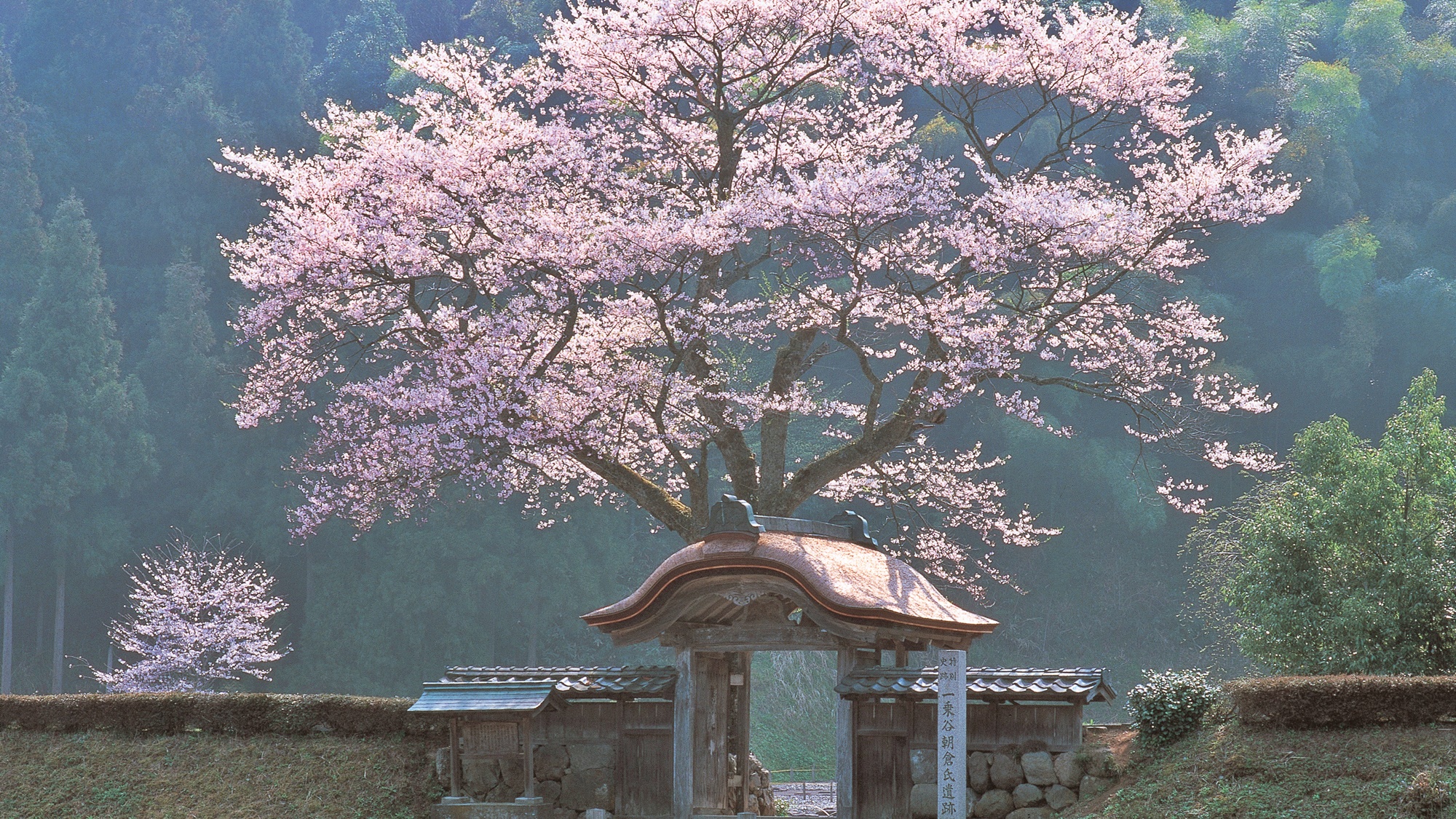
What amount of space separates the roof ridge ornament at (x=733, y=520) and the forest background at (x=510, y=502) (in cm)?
1637

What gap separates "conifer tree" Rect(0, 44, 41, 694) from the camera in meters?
29.1

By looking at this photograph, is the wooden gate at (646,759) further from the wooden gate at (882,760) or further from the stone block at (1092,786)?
the stone block at (1092,786)

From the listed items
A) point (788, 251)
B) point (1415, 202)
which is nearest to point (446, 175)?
point (788, 251)

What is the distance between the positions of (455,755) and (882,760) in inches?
137

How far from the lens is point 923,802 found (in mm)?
10031

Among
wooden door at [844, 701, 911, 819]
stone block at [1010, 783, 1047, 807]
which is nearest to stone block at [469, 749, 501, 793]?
wooden door at [844, 701, 911, 819]

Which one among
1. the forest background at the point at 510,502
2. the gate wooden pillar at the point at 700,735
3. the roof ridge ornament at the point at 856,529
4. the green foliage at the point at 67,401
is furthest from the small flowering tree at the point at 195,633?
the roof ridge ornament at the point at 856,529

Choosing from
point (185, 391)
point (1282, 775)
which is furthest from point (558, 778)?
point (185, 391)

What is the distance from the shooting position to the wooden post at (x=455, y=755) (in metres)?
10.6

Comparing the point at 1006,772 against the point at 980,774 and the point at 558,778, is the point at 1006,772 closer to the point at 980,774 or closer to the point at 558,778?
the point at 980,774

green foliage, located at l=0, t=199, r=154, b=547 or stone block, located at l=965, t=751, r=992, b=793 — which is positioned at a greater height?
green foliage, located at l=0, t=199, r=154, b=547

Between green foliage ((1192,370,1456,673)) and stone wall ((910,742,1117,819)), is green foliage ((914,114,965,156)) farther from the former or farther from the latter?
stone wall ((910,742,1117,819))

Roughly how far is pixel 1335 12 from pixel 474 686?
32.0 m

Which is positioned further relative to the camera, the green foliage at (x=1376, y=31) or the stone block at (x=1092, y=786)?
the green foliage at (x=1376, y=31)
